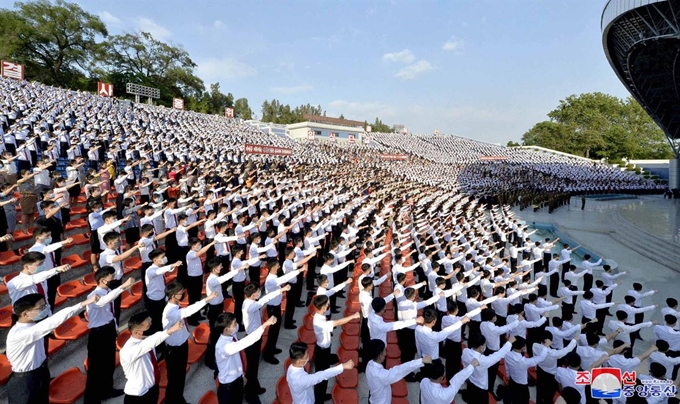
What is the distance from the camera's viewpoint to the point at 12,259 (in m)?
5.10

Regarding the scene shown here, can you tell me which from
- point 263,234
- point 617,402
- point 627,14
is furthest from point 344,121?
point 617,402

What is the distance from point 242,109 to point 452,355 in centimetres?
6484

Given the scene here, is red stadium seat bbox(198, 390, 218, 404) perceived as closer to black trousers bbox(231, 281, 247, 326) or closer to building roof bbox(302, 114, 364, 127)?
black trousers bbox(231, 281, 247, 326)

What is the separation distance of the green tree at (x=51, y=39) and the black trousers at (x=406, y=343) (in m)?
49.5

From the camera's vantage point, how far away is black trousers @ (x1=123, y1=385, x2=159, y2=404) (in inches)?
115

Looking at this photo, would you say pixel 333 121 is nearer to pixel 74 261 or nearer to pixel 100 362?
pixel 74 261

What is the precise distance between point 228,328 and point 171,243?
376 cm

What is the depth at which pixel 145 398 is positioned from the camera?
9.72ft

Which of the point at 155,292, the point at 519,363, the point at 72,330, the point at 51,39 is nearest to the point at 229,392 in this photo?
the point at 155,292

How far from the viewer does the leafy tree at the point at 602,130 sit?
1914 inches

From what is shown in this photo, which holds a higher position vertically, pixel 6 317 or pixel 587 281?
pixel 6 317

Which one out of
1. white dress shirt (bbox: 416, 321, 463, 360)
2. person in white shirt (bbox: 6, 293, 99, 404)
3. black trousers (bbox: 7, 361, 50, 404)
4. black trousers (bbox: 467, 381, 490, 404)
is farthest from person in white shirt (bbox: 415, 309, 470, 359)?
black trousers (bbox: 7, 361, 50, 404)

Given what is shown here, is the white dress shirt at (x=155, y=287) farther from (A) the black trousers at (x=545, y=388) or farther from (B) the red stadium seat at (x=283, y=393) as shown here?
(A) the black trousers at (x=545, y=388)

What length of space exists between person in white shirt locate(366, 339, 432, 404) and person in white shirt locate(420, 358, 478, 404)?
0.10 m
